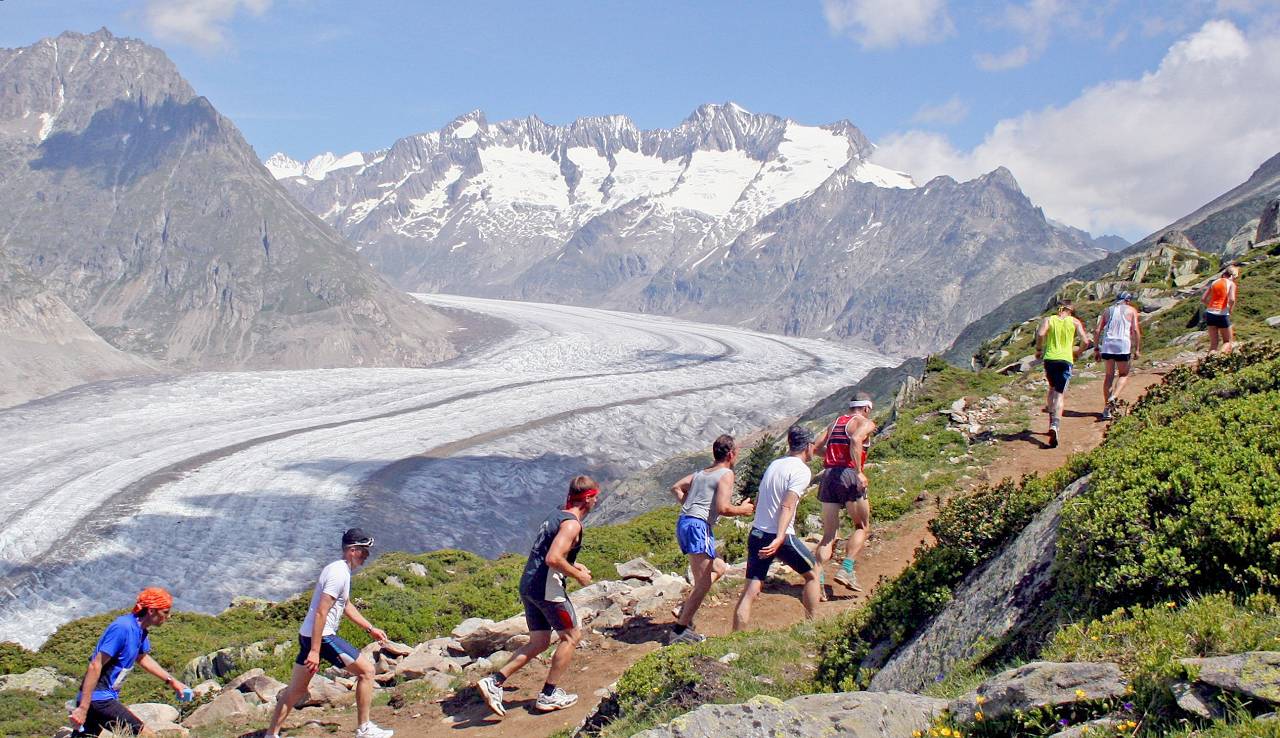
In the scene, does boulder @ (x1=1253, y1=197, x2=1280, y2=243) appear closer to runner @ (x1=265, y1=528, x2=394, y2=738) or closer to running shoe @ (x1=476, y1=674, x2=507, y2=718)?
running shoe @ (x1=476, y1=674, x2=507, y2=718)

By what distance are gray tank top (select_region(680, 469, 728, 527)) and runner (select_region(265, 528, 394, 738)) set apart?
146 inches

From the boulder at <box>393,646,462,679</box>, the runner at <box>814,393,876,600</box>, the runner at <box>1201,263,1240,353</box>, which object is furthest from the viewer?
the runner at <box>1201,263,1240,353</box>

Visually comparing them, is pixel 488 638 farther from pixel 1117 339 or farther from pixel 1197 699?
pixel 1117 339

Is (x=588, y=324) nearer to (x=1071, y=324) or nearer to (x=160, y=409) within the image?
(x=160, y=409)

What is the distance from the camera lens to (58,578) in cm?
4947

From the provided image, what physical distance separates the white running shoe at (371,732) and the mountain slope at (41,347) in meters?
122

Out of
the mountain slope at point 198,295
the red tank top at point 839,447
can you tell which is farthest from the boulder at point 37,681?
the mountain slope at point 198,295

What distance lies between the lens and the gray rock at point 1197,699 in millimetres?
4234

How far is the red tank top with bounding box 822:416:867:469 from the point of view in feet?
38.0

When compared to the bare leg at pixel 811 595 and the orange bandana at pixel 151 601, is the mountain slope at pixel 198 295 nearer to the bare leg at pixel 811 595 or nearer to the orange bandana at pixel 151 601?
→ the orange bandana at pixel 151 601

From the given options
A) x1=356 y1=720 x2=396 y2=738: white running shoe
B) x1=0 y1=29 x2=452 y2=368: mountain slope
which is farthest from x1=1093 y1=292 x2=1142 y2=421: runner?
x1=0 y1=29 x2=452 y2=368: mountain slope

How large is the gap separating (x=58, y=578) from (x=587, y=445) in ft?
159

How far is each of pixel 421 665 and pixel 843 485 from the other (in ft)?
21.1

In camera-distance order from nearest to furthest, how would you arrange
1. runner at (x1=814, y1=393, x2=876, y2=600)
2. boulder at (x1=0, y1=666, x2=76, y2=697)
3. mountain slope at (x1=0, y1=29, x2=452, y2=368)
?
runner at (x1=814, y1=393, x2=876, y2=600)
boulder at (x1=0, y1=666, x2=76, y2=697)
mountain slope at (x1=0, y1=29, x2=452, y2=368)
